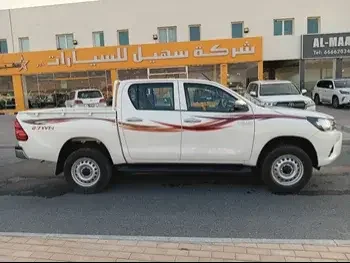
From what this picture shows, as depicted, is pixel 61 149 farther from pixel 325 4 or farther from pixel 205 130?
pixel 325 4

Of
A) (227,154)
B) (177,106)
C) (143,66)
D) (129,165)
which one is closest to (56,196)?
(129,165)

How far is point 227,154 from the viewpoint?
5305mm

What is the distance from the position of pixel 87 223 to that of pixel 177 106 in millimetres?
2235

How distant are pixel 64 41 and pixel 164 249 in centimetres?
2281

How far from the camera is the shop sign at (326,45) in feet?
65.3

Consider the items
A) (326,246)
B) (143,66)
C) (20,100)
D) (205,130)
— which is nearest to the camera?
(326,246)

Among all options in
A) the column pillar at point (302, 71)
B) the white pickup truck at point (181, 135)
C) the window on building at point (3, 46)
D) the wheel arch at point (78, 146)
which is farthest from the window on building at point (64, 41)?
the wheel arch at point (78, 146)

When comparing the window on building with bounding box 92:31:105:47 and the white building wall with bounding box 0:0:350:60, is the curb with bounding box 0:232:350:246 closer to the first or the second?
the white building wall with bounding box 0:0:350:60

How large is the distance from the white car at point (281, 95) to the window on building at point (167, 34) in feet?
31.4

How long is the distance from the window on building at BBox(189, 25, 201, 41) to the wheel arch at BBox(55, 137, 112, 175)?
17592 mm

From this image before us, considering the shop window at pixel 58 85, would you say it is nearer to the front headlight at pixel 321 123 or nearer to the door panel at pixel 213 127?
the door panel at pixel 213 127

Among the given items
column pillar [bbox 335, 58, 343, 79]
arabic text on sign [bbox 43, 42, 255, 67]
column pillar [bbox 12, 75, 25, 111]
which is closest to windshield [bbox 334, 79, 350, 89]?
column pillar [bbox 335, 58, 343, 79]

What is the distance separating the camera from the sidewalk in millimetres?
3137

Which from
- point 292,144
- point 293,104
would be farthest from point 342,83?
point 292,144
